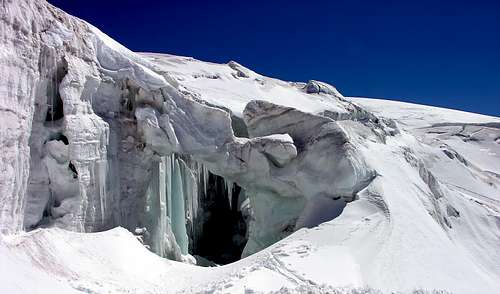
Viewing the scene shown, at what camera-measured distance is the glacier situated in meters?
9.76

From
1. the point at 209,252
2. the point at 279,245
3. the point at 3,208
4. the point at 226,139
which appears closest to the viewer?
the point at 3,208

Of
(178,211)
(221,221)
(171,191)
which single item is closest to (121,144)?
(171,191)

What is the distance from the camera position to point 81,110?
1201 centimetres

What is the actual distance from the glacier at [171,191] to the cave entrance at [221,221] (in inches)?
156

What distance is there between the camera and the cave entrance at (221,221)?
21.8m

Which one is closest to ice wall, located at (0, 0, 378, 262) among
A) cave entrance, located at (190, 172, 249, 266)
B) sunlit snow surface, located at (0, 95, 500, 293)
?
sunlit snow surface, located at (0, 95, 500, 293)

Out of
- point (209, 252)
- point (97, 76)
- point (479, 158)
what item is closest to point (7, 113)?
point (97, 76)

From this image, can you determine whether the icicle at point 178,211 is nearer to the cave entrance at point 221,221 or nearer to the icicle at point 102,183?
the cave entrance at point 221,221

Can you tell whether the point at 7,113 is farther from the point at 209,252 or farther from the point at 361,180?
the point at 209,252

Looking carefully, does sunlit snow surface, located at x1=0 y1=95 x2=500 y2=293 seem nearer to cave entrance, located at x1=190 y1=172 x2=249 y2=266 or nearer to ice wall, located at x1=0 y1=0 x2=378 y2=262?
ice wall, located at x1=0 y1=0 x2=378 y2=262

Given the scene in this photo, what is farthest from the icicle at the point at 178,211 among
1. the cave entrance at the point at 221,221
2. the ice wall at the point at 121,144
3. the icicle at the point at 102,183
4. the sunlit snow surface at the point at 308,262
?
the sunlit snow surface at the point at 308,262

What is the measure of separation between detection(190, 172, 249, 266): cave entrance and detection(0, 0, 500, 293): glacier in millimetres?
3972

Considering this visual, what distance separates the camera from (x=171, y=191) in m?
16.9

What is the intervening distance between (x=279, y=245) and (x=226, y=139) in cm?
449
